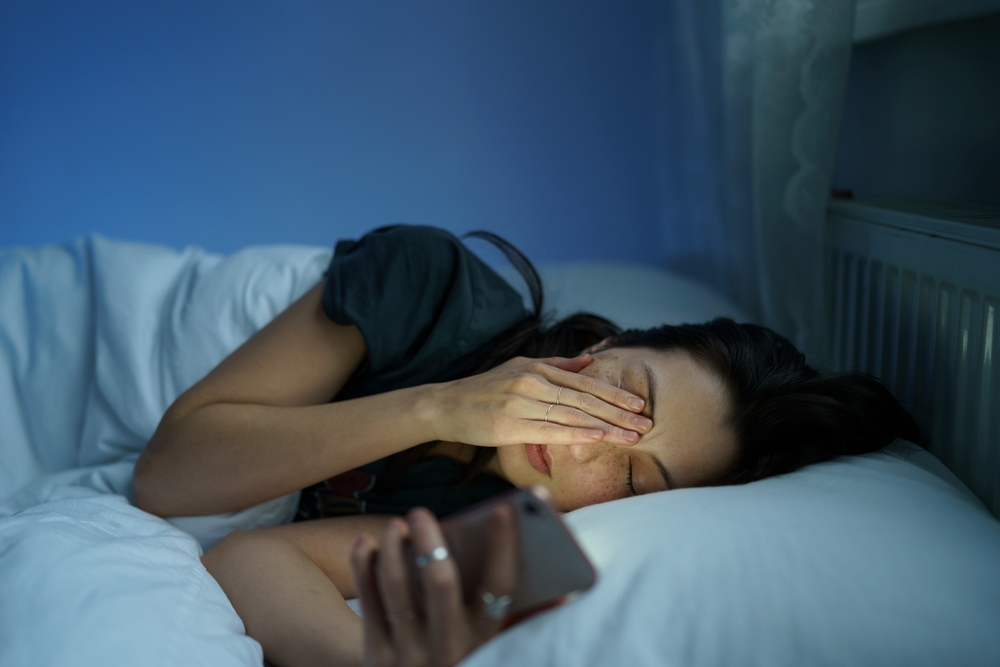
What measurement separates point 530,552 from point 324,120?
176 cm

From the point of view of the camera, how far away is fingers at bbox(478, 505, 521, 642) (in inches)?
19.4

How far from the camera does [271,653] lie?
2.48 feet

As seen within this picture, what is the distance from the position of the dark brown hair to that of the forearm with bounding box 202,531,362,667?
0.46 meters

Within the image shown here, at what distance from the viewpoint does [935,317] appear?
0.91 metres

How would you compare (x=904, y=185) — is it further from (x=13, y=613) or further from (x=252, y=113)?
(x=252, y=113)

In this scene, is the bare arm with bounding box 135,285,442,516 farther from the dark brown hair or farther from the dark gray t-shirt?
the dark brown hair

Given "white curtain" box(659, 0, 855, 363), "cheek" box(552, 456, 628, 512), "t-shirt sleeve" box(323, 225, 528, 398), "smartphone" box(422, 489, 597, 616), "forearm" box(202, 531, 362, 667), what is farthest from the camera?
"white curtain" box(659, 0, 855, 363)

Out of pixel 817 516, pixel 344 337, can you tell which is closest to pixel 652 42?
pixel 344 337

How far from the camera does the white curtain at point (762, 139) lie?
3.76ft

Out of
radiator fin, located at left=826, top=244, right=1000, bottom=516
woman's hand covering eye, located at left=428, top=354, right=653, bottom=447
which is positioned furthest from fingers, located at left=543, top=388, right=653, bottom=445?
radiator fin, located at left=826, top=244, right=1000, bottom=516

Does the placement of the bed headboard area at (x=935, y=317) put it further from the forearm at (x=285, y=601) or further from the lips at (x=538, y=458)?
the forearm at (x=285, y=601)

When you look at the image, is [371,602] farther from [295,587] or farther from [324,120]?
[324,120]

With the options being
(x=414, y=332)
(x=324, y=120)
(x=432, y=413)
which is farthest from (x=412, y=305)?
(x=324, y=120)

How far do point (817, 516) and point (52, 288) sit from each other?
1209mm
